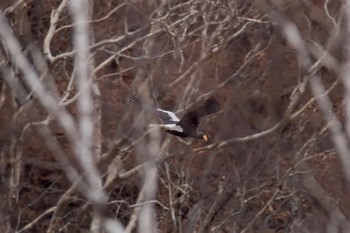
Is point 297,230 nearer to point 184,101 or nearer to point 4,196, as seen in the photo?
point 184,101

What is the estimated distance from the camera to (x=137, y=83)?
21.6 ft

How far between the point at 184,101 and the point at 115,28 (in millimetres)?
1200

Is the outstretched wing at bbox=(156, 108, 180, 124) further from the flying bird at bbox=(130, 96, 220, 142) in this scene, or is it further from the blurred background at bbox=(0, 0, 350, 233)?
the blurred background at bbox=(0, 0, 350, 233)

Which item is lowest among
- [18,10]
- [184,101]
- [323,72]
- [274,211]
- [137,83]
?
[274,211]

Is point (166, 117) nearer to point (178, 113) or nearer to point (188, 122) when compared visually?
point (188, 122)

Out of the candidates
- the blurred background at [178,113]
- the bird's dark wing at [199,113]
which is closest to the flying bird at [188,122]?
the bird's dark wing at [199,113]

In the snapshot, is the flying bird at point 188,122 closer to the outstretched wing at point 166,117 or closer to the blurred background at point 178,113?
the outstretched wing at point 166,117

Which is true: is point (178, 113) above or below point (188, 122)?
below

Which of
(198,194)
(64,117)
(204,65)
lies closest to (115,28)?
(204,65)

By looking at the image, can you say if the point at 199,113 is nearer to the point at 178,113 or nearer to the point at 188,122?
the point at 188,122

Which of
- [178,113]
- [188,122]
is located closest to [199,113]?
[188,122]

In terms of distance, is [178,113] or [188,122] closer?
[188,122]

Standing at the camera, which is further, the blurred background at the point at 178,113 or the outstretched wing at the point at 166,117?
the blurred background at the point at 178,113

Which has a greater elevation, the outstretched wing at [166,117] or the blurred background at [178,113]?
the outstretched wing at [166,117]
